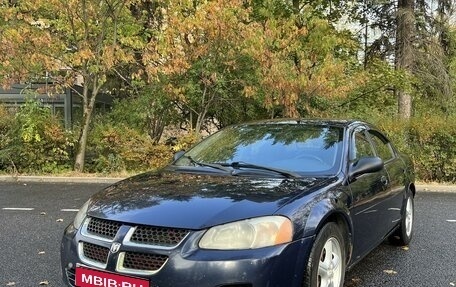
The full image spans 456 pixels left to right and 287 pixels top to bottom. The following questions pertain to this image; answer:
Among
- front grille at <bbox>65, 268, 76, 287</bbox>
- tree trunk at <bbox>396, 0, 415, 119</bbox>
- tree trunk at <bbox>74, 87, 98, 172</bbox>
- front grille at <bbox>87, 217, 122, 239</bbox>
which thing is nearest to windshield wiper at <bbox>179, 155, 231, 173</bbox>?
front grille at <bbox>87, 217, 122, 239</bbox>

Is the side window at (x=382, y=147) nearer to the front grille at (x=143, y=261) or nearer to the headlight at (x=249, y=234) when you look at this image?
the headlight at (x=249, y=234)

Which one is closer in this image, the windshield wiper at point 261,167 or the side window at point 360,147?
the windshield wiper at point 261,167

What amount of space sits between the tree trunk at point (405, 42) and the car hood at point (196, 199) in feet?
46.4

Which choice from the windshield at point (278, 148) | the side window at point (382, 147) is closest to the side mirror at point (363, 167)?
the windshield at point (278, 148)

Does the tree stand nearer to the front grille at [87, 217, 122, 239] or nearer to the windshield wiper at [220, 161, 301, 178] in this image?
the windshield wiper at [220, 161, 301, 178]

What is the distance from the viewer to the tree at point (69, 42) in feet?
37.8

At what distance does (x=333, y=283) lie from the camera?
3553 millimetres

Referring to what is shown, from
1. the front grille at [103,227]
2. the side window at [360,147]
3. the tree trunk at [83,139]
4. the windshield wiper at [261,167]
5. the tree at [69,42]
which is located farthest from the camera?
the tree trunk at [83,139]

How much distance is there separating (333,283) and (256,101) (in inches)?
406

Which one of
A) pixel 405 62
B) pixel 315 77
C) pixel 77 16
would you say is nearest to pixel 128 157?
pixel 77 16

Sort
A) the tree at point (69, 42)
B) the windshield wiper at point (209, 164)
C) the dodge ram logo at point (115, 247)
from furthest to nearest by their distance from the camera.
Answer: the tree at point (69, 42) → the windshield wiper at point (209, 164) → the dodge ram logo at point (115, 247)

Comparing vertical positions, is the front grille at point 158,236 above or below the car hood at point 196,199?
below

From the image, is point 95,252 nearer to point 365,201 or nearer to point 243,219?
point 243,219

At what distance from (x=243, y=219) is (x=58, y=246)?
3.26 meters
